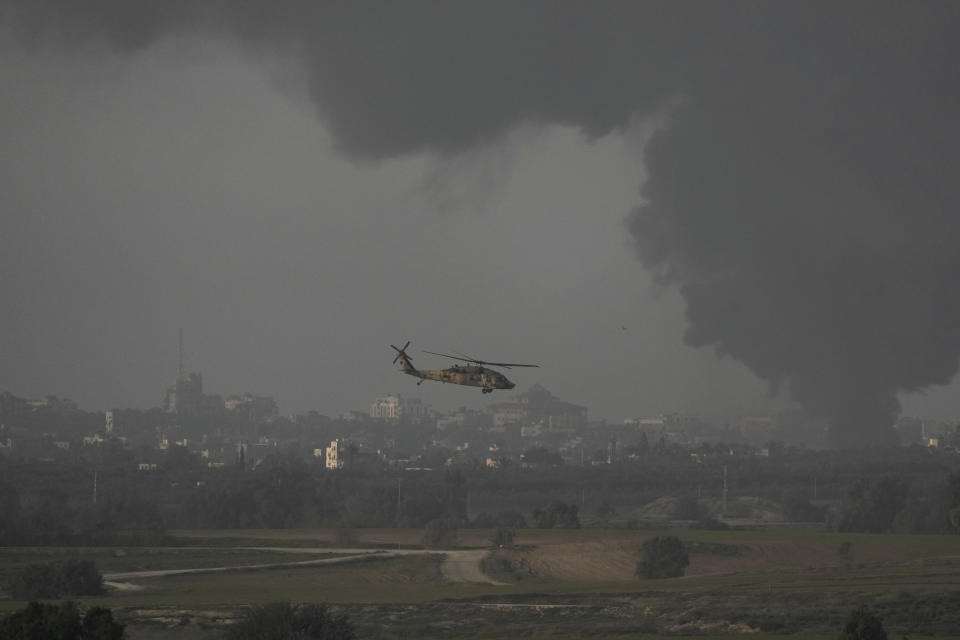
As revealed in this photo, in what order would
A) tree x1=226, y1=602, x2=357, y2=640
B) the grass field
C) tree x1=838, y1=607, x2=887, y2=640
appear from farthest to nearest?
the grass field → tree x1=226, y1=602, x2=357, y2=640 → tree x1=838, y1=607, x2=887, y2=640

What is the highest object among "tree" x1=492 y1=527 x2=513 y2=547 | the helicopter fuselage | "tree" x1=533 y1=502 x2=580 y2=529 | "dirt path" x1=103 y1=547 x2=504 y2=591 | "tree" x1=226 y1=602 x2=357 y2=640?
the helicopter fuselage

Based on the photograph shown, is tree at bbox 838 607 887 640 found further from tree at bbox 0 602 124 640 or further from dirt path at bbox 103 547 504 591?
dirt path at bbox 103 547 504 591

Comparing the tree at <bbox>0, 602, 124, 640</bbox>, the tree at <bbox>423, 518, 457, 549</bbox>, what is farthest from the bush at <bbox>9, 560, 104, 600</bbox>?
the tree at <bbox>0, 602, 124, 640</bbox>

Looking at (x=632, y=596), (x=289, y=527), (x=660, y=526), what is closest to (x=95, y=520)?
(x=289, y=527)

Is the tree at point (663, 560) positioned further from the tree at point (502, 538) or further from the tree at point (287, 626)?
the tree at point (287, 626)

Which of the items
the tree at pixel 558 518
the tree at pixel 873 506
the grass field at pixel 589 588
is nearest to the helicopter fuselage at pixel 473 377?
the grass field at pixel 589 588

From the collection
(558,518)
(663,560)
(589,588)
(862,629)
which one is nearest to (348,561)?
(589,588)

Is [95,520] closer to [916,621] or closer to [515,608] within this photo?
[515,608]

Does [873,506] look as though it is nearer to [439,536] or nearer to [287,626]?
[439,536]
